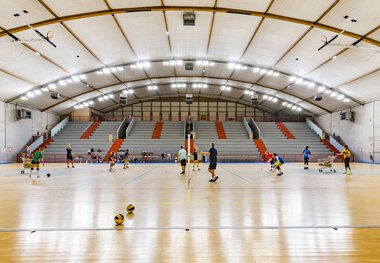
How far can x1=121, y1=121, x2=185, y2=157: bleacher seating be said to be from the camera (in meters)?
32.1

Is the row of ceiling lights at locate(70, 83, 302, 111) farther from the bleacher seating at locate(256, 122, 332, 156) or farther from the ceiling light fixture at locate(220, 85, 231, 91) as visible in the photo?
the bleacher seating at locate(256, 122, 332, 156)

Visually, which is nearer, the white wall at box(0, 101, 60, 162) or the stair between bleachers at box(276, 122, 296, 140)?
the white wall at box(0, 101, 60, 162)

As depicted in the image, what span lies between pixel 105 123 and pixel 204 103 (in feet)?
53.2

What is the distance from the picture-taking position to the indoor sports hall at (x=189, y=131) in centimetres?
451

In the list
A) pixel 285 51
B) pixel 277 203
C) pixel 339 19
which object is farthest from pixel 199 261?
pixel 285 51

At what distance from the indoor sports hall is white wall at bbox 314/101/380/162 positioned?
201 millimetres

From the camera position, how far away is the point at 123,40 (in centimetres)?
2014

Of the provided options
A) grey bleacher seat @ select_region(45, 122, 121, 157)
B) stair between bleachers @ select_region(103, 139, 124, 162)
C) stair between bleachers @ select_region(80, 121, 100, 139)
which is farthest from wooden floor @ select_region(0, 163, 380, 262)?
stair between bleachers @ select_region(80, 121, 100, 139)

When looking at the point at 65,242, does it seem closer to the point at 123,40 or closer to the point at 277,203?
the point at 277,203

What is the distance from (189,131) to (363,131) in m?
18.7

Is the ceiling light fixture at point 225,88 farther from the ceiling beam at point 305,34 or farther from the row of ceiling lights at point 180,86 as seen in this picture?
the ceiling beam at point 305,34

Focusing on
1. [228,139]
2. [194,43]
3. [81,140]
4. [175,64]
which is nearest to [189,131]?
[175,64]

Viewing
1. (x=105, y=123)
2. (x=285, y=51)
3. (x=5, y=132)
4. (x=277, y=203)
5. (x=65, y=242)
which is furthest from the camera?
(x=105, y=123)

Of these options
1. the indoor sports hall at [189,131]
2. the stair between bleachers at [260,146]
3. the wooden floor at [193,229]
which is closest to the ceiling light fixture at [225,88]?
the indoor sports hall at [189,131]
